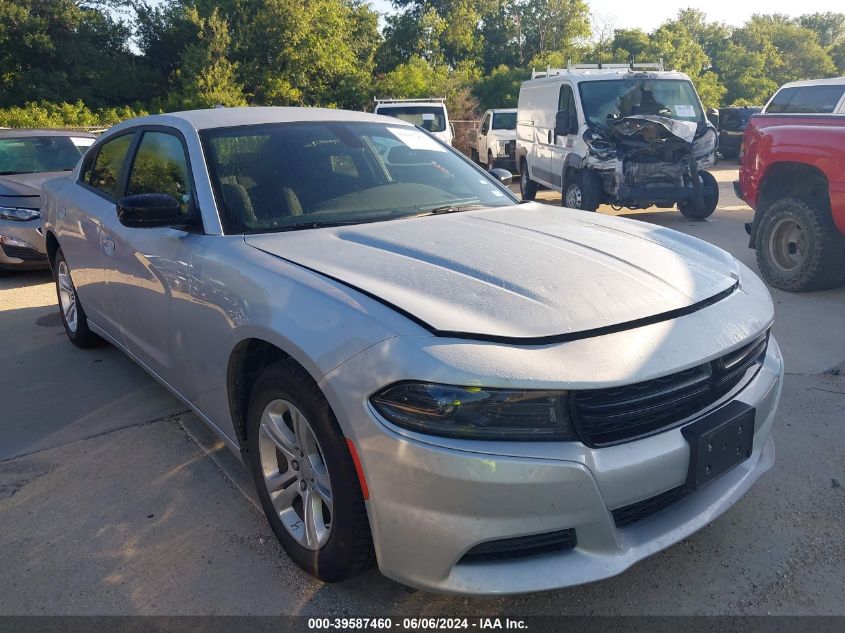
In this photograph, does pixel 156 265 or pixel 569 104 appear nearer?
pixel 156 265

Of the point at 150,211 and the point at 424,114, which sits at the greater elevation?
the point at 150,211

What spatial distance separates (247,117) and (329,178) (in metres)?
0.61

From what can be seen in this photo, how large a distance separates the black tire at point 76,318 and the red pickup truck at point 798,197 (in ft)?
18.2

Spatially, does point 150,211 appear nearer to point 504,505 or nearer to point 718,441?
point 504,505

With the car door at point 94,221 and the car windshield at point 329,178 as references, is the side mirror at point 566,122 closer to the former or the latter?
the car windshield at point 329,178

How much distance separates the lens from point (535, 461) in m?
1.86

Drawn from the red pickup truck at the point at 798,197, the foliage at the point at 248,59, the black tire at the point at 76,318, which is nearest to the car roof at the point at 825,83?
the red pickup truck at the point at 798,197

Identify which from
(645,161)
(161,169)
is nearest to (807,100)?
(645,161)

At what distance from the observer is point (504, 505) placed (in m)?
1.87

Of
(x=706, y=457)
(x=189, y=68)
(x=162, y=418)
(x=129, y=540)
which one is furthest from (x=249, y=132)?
(x=189, y=68)

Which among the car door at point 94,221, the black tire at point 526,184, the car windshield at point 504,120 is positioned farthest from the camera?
the car windshield at point 504,120

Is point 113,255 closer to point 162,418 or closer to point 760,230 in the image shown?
point 162,418

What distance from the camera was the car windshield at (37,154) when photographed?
809 centimetres

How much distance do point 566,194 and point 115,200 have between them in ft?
23.3
